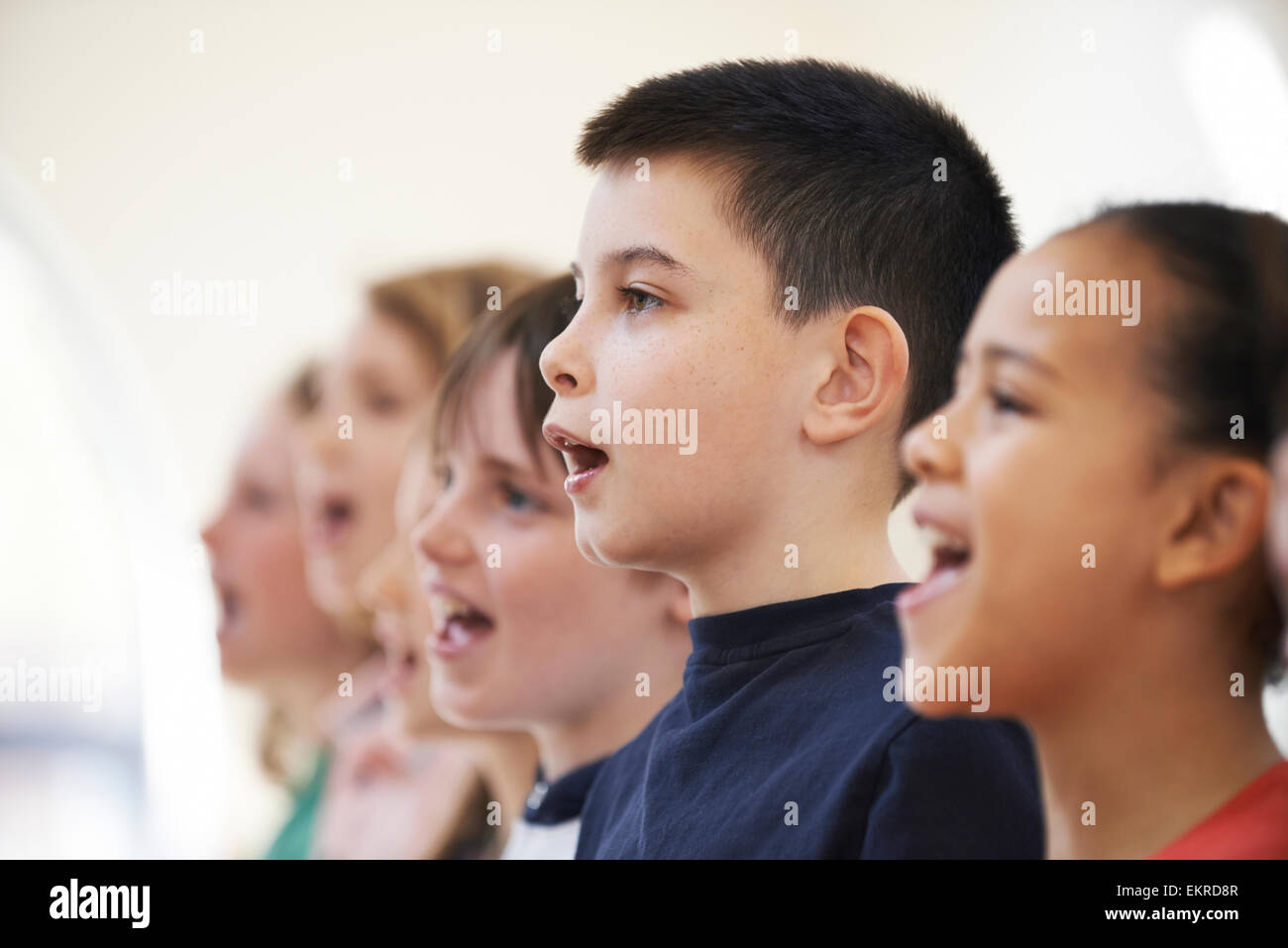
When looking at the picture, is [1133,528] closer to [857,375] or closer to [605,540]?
[857,375]

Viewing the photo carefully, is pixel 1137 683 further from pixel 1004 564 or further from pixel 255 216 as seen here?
pixel 255 216

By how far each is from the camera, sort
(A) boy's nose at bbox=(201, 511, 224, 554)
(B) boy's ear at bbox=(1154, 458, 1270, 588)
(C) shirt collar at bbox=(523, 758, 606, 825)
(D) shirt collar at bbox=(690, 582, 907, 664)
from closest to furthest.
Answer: (B) boy's ear at bbox=(1154, 458, 1270, 588) < (D) shirt collar at bbox=(690, 582, 907, 664) < (C) shirt collar at bbox=(523, 758, 606, 825) < (A) boy's nose at bbox=(201, 511, 224, 554)

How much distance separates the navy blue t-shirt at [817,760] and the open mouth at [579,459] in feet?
0.40

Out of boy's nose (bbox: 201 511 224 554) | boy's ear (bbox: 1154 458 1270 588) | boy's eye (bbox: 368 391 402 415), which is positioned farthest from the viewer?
boy's nose (bbox: 201 511 224 554)

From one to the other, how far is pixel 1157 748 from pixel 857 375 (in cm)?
28

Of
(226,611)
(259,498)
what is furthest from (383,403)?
(226,611)

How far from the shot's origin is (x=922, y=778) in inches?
27.6

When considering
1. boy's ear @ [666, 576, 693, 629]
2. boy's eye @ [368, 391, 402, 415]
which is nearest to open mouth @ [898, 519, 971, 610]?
boy's ear @ [666, 576, 693, 629]

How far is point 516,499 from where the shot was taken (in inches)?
44.1

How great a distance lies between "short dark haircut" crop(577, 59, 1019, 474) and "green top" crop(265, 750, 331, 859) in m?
1.14

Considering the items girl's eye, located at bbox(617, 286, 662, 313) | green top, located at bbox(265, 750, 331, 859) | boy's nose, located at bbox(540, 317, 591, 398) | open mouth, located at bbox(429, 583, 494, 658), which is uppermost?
girl's eye, located at bbox(617, 286, 662, 313)

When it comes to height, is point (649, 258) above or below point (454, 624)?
above

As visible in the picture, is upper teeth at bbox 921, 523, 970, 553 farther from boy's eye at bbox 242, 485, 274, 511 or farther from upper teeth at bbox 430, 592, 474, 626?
boy's eye at bbox 242, 485, 274, 511

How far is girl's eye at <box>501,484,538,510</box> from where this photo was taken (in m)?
1.11
